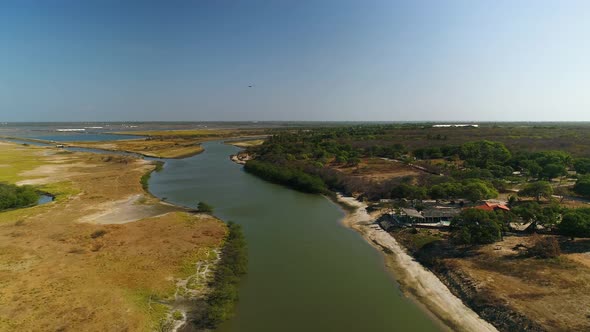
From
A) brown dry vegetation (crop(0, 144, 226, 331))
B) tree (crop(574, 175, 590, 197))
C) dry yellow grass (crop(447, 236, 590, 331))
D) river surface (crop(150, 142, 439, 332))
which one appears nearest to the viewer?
dry yellow grass (crop(447, 236, 590, 331))

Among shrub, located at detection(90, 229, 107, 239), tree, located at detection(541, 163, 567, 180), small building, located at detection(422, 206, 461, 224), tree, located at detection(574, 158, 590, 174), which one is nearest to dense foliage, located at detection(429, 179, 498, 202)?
small building, located at detection(422, 206, 461, 224)

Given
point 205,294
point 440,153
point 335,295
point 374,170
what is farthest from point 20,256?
point 440,153

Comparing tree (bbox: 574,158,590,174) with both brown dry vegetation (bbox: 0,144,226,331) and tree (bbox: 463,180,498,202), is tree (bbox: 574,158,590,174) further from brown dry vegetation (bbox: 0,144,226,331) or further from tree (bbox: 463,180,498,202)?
brown dry vegetation (bbox: 0,144,226,331)

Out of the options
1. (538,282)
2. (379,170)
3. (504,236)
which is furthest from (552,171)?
(538,282)

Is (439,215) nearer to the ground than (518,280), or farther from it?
farther from it

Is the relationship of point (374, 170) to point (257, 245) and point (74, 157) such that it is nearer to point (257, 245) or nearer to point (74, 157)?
point (257, 245)

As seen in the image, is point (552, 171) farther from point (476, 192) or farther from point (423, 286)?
point (423, 286)
